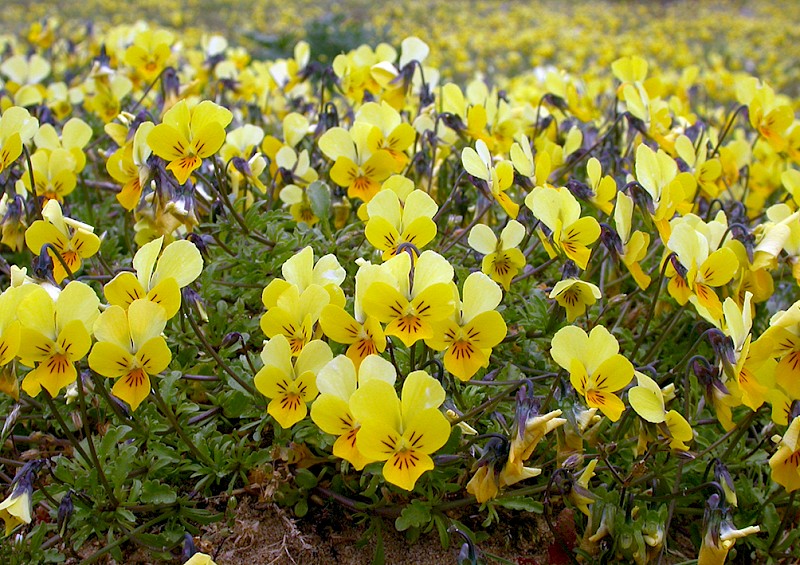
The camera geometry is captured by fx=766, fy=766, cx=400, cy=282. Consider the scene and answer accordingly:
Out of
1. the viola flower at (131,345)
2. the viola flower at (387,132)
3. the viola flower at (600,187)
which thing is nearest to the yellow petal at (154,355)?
the viola flower at (131,345)

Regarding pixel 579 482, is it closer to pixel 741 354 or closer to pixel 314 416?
pixel 741 354

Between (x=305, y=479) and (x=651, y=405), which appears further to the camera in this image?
(x=305, y=479)

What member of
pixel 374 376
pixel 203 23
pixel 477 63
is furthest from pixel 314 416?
pixel 203 23

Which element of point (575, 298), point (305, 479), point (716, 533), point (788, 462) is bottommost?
point (305, 479)

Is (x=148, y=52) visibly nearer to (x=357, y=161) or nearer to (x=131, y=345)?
(x=357, y=161)

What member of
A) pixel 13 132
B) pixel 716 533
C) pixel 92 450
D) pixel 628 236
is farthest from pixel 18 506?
pixel 628 236

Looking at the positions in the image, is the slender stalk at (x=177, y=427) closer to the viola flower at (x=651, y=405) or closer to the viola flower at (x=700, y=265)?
the viola flower at (x=651, y=405)
